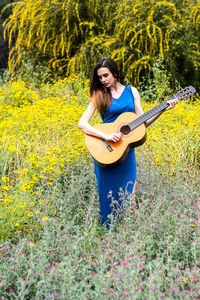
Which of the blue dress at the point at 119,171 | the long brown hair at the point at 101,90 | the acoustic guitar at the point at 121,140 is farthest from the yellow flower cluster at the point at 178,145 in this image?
the long brown hair at the point at 101,90

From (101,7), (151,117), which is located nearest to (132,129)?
(151,117)

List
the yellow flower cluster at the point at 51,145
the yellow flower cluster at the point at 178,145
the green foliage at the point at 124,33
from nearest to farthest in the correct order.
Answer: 1. the yellow flower cluster at the point at 51,145
2. the yellow flower cluster at the point at 178,145
3. the green foliage at the point at 124,33

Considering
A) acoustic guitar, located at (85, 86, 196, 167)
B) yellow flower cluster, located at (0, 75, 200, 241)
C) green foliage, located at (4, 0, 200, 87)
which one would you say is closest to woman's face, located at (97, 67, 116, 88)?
acoustic guitar, located at (85, 86, 196, 167)

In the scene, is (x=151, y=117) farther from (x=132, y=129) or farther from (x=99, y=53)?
(x=99, y=53)

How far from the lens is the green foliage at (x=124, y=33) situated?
7.05 metres

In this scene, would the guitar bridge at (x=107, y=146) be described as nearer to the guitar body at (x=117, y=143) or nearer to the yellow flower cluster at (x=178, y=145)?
the guitar body at (x=117, y=143)

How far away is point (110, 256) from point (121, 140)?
89 cm

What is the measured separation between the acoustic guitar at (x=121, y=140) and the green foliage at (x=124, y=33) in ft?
15.0

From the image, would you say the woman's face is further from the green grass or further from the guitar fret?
the green grass

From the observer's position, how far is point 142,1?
710 cm

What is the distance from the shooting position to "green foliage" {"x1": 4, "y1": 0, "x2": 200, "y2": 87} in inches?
278

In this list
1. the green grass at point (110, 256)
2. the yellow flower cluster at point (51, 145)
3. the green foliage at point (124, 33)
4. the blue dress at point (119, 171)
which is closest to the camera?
the green grass at point (110, 256)

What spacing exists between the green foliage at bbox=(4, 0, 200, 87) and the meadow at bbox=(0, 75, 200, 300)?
6.77ft

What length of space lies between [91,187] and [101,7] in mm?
6321
